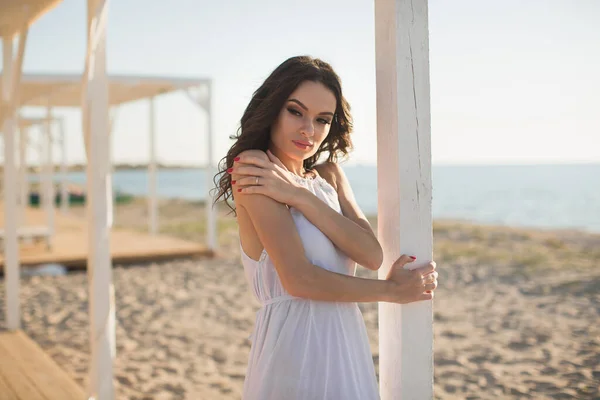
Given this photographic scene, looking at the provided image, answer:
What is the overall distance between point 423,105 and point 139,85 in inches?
304

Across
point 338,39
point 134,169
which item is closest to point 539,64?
point 338,39

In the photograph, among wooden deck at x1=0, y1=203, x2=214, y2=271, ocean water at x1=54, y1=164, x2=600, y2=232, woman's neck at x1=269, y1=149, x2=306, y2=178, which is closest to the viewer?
woman's neck at x1=269, y1=149, x2=306, y2=178

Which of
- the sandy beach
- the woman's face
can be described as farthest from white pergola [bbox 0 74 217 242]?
the woman's face

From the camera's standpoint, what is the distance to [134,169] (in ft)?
253

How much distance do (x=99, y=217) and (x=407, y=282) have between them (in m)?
1.65

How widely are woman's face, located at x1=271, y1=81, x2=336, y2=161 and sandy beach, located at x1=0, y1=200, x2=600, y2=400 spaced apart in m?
2.52

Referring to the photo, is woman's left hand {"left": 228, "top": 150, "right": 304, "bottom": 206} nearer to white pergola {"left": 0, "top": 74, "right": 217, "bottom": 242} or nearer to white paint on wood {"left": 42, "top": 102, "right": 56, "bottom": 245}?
white pergola {"left": 0, "top": 74, "right": 217, "bottom": 242}

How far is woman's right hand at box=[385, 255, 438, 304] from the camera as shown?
5.14ft

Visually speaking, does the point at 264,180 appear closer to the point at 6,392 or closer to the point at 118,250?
the point at 6,392

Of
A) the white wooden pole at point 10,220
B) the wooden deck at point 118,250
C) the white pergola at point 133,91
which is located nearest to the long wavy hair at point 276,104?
the white wooden pole at point 10,220

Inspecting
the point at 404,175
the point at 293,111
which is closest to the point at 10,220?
the point at 293,111

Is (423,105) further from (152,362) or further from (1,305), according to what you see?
(1,305)

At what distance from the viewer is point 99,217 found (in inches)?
108

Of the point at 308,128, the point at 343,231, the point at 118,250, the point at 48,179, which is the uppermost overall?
the point at 48,179
